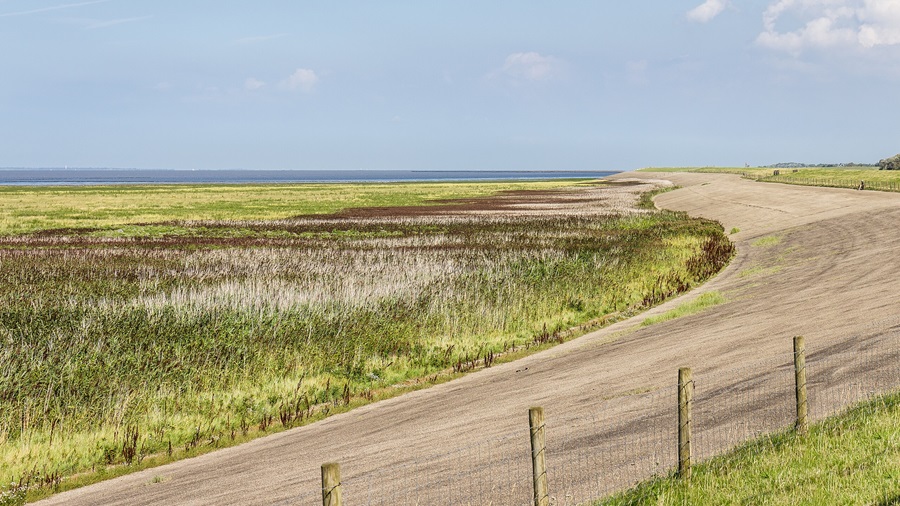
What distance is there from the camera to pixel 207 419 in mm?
17703

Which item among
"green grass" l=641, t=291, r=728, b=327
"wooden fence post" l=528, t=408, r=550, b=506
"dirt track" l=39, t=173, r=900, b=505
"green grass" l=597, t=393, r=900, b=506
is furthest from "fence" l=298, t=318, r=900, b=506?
"green grass" l=641, t=291, r=728, b=327

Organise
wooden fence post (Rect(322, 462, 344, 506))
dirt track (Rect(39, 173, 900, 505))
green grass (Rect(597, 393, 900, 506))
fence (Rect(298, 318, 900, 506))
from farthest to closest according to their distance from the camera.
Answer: dirt track (Rect(39, 173, 900, 505)) < fence (Rect(298, 318, 900, 506)) < green grass (Rect(597, 393, 900, 506)) < wooden fence post (Rect(322, 462, 344, 506))

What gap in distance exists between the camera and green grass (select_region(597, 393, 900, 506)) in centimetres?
973

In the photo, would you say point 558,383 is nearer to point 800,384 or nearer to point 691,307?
point 800,384

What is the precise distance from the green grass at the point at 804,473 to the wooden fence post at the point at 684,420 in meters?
0.20

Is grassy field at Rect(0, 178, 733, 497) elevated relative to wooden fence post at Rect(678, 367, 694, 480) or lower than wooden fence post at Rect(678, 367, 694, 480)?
lower

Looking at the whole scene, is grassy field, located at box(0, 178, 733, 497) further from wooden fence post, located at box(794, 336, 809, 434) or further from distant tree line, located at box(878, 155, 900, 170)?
distant tree line, located at box(878, 155, 900, 170)

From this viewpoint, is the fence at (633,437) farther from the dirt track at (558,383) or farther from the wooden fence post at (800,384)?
the dirt track at (558,383)

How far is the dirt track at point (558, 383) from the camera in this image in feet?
44.8

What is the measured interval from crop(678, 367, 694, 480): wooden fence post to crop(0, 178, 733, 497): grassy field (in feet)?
32.4

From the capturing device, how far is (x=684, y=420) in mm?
10461

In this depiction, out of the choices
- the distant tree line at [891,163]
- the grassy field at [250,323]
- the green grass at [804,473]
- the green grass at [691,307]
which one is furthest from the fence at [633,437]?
the distant tree line at [891,163]

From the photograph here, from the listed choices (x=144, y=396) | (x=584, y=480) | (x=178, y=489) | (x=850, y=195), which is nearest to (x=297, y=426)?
(x=144, y=396)

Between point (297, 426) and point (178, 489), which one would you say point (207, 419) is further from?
point (178, 489)
